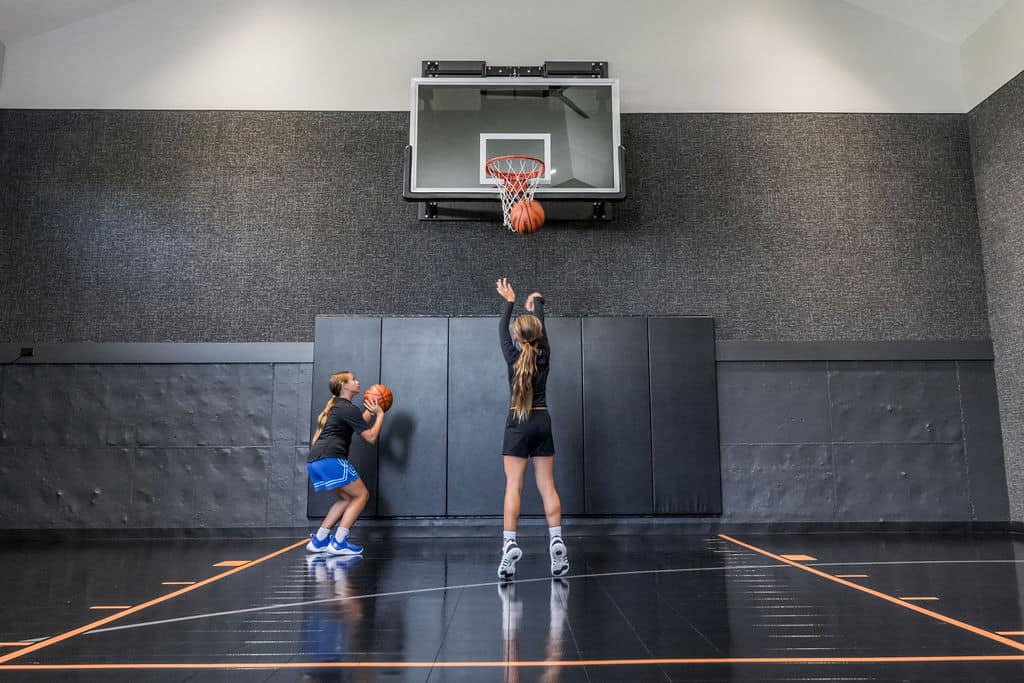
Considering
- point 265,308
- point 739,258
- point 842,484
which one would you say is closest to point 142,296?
point 265,308

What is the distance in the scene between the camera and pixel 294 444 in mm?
6207

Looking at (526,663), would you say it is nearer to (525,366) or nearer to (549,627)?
(549,627)

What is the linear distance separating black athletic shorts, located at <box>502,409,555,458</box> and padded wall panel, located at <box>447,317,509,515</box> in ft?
6.82

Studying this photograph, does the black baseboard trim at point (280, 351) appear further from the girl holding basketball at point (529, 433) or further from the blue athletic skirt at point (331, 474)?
the girl holding basketball at point (529, 433)

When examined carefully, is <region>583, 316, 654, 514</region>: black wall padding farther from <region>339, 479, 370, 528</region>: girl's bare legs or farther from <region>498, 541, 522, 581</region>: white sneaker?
<region>498, 541, 522, 581</region>: white sneaker

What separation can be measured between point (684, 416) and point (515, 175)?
259cm

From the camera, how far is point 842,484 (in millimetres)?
6203

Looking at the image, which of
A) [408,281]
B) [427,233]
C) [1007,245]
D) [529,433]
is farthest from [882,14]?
[529,433]

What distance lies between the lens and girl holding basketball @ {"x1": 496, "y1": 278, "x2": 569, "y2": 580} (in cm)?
387

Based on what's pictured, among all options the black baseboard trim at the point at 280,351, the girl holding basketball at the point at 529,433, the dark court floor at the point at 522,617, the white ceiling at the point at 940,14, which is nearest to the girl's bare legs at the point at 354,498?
the dark court floor at the point at 522,617

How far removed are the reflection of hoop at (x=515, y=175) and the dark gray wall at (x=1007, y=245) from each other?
420cm

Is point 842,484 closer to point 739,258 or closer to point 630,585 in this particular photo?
point 739,258

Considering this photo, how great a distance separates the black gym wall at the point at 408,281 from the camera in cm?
617

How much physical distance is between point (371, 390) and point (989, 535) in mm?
5446
